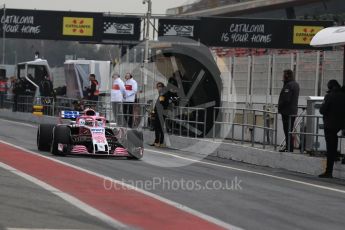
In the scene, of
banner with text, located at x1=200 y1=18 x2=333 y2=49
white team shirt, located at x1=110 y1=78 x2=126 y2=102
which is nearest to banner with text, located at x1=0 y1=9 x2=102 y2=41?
banner with text, located at x1=200 y1=18 x2=333 y2=49

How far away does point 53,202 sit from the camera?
995cm

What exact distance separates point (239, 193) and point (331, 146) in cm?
386

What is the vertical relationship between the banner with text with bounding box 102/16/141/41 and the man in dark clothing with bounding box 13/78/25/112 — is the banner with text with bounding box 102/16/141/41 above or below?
above

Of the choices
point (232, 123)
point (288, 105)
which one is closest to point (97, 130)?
point (288, 105)

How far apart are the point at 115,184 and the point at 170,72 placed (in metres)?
13.2

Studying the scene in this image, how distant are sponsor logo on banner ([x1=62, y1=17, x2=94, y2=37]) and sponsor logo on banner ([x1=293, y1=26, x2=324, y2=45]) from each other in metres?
10.7

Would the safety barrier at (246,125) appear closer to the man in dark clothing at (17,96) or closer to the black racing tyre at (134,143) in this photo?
the black racing tyre at (134,143)

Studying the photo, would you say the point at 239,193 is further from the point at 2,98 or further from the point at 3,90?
the point at 3,90

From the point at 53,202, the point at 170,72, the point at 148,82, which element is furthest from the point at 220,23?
the point at 53,202

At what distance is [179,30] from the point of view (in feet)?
135

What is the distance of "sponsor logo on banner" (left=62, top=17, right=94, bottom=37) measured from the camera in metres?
41.3

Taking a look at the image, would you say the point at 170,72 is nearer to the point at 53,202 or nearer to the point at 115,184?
the point at 115,184

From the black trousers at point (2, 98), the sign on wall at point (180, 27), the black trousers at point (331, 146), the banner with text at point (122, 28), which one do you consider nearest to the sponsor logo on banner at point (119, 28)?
the banner with text at point (122, 28)

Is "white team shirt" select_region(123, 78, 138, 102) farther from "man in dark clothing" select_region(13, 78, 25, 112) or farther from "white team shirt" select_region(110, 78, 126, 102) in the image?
"man in dark clothing" select_region(13, 78, 25, 112)
